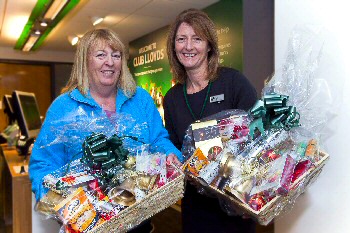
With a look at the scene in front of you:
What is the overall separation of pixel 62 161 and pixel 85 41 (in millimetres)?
462

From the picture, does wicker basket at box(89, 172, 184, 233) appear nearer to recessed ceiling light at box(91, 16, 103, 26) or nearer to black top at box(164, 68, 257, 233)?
black top at box(164, 68, 257, 233)

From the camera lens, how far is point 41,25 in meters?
5.79

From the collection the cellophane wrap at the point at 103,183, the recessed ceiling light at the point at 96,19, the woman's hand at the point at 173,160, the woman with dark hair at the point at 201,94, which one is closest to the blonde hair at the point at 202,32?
the woman with dark hair at the point at 201,94

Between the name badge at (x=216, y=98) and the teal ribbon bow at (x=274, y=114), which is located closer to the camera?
the teal ribbon bow at (x=274, y=114)

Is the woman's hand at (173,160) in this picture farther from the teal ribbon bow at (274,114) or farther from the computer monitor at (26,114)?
the computer monitor at (26,114)

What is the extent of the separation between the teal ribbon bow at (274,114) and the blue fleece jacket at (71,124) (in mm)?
346

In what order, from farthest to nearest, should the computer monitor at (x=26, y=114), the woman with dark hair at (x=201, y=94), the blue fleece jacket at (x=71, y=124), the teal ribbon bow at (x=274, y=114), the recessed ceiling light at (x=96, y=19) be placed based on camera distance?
the recessed ceiling light at (x=96, y=19)
the computer monitor at (x=26, y=114)
the woman with dark hair at (x=201, y=94)
the blue fleece jacket at (x=71, y=124)
the teal ribbon bow at (x=274, y=114)

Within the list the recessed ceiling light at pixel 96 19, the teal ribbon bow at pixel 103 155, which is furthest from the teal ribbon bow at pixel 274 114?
the recessed ceiling light at pixel 96 19

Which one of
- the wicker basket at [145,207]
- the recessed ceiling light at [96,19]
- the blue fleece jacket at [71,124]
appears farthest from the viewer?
the recessed ceiling light at [96,19]

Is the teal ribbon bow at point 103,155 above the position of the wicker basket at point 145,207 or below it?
above

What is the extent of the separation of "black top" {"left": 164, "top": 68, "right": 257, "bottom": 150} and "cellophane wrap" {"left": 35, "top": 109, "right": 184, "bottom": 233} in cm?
37

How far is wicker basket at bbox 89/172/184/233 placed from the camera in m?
0.92

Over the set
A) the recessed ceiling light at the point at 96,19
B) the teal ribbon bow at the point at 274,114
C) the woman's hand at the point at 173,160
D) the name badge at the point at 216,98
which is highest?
the recessed ceiling light at the point at 96,19

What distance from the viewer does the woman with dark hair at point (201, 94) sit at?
1.39 m
